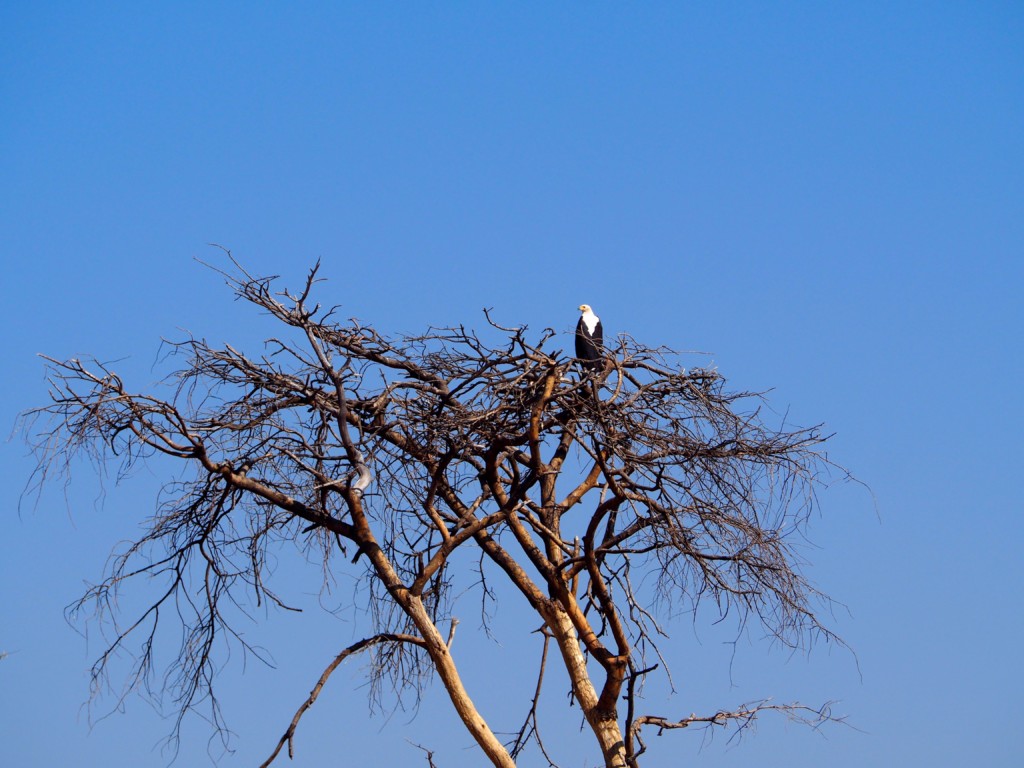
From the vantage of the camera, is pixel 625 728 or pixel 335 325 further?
pixel 335 325

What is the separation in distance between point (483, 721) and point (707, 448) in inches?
60.0

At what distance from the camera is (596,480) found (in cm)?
573

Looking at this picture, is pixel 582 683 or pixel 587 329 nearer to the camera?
pixel 582 683

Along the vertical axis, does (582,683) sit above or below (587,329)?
below

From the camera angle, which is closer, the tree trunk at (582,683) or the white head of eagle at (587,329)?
the tree trunk at (582,683)

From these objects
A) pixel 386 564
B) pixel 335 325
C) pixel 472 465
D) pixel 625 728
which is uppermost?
pixel 335 325

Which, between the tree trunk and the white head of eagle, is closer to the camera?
the tree trunk

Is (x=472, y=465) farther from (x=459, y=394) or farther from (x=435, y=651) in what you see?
(x=435, y=651)

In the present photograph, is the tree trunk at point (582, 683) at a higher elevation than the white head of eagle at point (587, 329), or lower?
lower

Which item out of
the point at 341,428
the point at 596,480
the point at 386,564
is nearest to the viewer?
the point at 341,428

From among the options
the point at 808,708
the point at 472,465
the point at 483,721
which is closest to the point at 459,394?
the point at 472,465

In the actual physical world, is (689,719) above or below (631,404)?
below

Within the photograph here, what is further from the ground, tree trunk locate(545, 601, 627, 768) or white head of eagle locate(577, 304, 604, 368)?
white head of eagle locate(577, 304, 604, 368)

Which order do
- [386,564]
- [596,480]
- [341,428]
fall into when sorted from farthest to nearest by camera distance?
[596,480], [386,564], [341,428]
